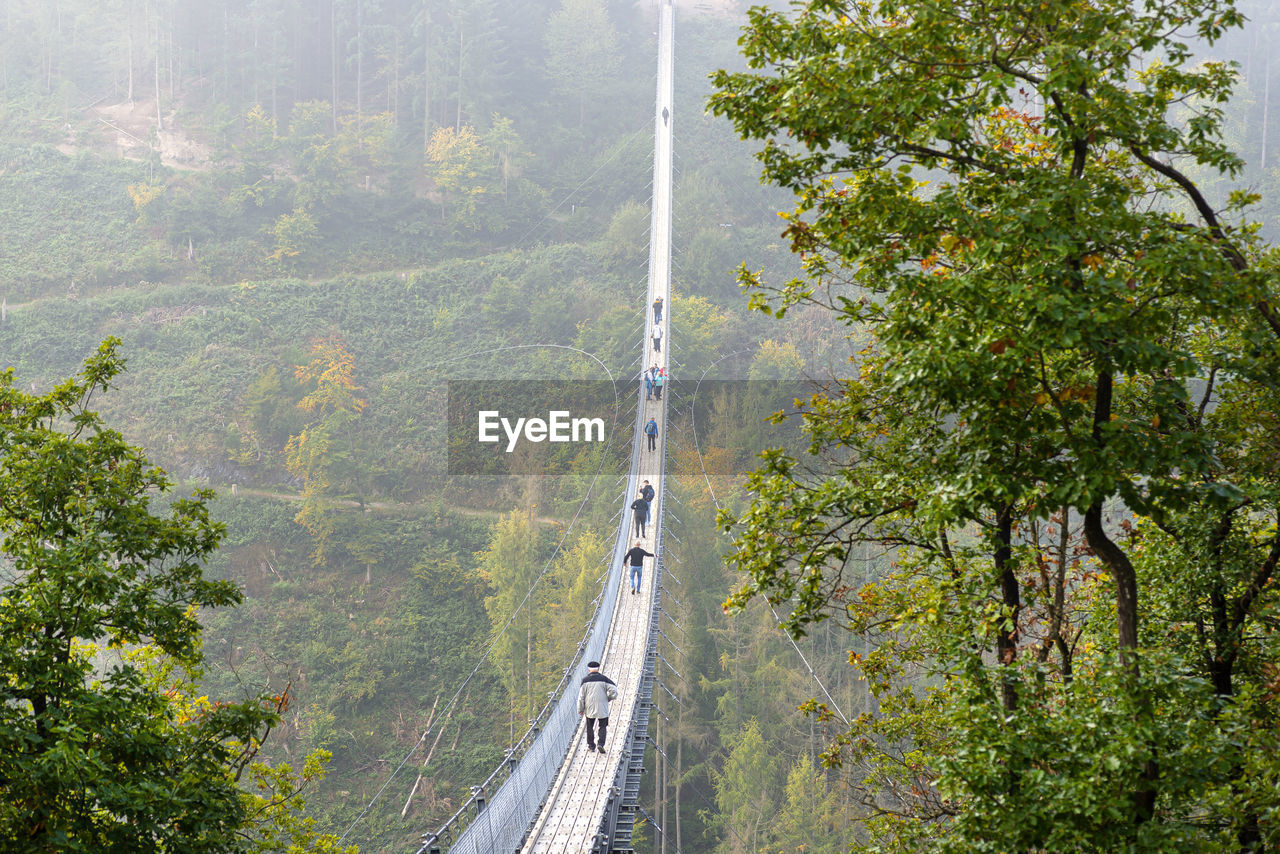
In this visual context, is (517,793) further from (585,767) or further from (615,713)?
(615,713)

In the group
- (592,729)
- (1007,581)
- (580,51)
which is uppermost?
(580,51)

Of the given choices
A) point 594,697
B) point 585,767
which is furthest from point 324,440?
point 594,697

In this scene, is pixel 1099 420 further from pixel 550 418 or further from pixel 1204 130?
pixel 550 418

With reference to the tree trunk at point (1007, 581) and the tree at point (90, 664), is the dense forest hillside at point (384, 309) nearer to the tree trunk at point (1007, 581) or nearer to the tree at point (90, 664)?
the tree at point (90, 664)

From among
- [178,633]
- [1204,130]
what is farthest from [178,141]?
[1204,130]

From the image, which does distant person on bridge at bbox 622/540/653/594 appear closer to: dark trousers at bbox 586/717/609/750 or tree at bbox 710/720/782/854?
dark trousers at bbox 586/717/609/750

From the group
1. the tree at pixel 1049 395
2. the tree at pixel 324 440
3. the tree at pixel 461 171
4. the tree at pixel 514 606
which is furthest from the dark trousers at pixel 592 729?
the tree at pixel 461 171
